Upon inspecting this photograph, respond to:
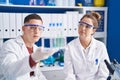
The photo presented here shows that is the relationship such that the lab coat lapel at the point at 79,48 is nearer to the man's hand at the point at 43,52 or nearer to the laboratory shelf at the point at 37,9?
the laboratory shelf at the point at 37,9

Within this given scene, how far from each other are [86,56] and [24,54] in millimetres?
634

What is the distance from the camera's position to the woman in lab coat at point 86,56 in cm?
204

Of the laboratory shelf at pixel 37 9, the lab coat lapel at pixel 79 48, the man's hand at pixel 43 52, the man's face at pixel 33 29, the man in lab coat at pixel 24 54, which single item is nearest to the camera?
the man's hand at pixel 43 52

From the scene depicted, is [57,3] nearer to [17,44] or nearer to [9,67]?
[17,44]

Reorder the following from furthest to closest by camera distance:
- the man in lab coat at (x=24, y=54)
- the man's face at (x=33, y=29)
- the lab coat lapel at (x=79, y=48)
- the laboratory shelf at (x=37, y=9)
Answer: the laboratory shelf at (x=37, y=9)
the lab coat lapel at (x=79, y=48)
the man's face at (x=33, y=29)
the man in lab coat at (x=24, y=54)

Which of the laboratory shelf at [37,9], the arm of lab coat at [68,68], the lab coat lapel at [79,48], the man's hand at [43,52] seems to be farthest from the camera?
the laboratory shelf at [37,9]

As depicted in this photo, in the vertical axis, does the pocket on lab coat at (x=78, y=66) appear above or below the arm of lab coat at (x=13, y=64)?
below

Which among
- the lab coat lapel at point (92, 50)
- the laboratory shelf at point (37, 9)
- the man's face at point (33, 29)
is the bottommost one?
the lab coat lapel at point (92, 50)

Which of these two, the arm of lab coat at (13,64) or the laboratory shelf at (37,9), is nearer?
the arm of lab coat at (13,64)

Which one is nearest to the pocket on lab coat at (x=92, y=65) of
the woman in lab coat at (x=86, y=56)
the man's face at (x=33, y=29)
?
the woman in lab coat at (x=86, y=56)

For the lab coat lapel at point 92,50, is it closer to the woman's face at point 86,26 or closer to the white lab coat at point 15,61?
the woman's face at point 86,26

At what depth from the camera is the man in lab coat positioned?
1.33 metres

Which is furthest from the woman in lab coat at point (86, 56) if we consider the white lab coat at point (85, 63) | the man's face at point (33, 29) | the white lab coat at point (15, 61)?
the man's face at point (33, 29)

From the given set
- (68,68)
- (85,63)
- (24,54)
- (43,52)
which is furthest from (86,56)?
(43,52)
